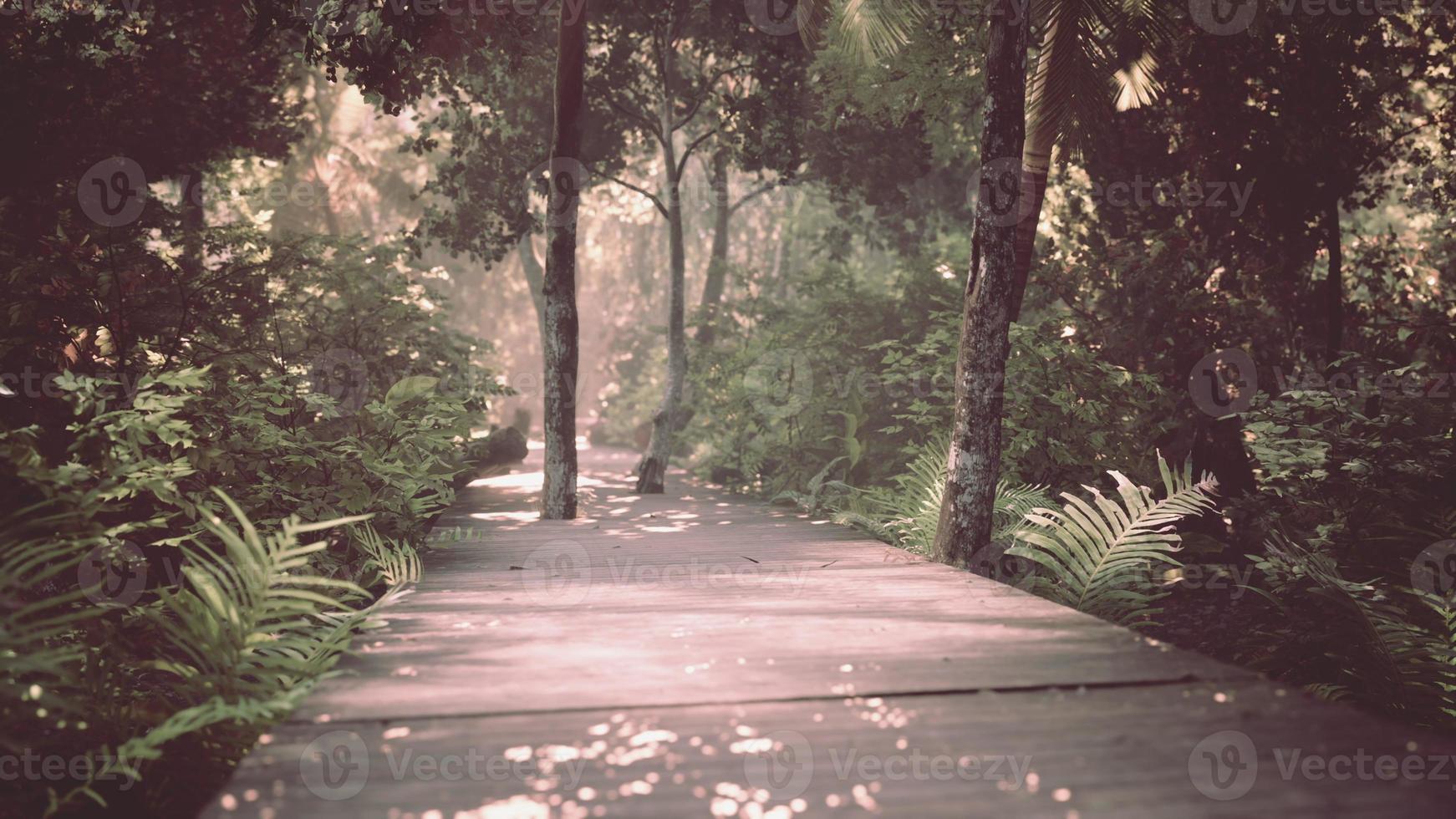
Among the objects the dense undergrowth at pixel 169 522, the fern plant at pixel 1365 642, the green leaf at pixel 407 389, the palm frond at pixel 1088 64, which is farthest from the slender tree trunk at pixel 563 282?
the fern plant at pixel 1365 642

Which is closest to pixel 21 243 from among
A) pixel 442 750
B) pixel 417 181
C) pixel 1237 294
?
pixel 442 750

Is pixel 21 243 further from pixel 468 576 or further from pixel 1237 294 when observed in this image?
pixel 1237 294

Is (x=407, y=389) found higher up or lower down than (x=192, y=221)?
lower down

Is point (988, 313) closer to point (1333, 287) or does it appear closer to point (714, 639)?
point (714, 639)

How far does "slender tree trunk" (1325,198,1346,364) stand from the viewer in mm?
11531

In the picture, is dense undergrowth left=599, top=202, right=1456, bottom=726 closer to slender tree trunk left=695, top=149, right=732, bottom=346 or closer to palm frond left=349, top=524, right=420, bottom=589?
slender tree trunk left=695, top=149, right=732, bottom=346

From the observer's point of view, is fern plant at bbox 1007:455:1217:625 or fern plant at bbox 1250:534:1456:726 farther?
fern plant at bbox 1007:455:1217:625

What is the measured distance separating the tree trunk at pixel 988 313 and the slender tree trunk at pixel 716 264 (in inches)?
426

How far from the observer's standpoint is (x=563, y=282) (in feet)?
39.8

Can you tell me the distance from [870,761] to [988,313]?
5190 millimetres

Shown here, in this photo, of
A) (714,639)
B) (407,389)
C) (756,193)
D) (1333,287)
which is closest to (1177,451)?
(1333,287)

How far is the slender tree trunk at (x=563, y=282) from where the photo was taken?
11938 mm

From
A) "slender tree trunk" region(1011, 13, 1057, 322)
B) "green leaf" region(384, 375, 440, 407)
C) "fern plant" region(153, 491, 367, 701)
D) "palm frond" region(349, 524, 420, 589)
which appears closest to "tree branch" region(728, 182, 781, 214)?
"slender tree trunk" region(1011, 13, 1057, 322)

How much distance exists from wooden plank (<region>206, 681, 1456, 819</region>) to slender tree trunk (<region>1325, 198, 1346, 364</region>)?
32.6 feet
